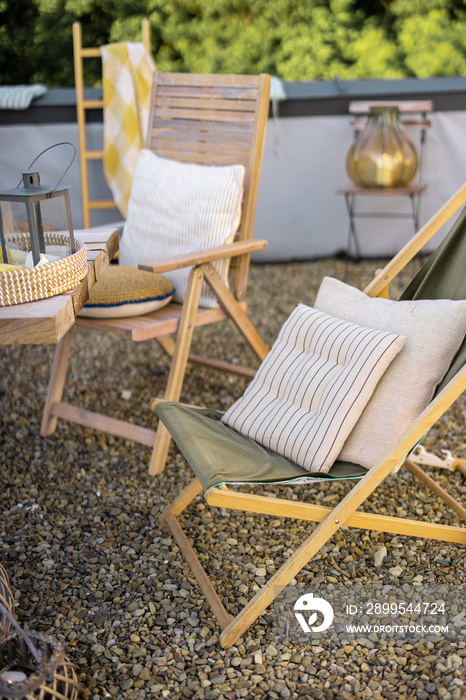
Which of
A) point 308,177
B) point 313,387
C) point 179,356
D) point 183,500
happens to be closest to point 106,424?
point 179,356

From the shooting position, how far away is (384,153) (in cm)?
421

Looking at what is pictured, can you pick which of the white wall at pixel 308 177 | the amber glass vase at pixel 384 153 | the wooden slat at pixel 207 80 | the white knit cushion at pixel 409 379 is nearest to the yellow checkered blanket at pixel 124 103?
the white wall at pixel 308 177

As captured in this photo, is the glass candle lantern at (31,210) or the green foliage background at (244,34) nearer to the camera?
the glass candle lantern at (31,210)

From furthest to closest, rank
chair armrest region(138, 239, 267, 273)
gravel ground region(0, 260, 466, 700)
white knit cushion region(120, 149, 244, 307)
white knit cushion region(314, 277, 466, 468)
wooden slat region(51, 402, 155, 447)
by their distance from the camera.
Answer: white knit cushion region(120, 149, 244, 307) < wooden slat region(51, 402, 155, 447) < chair armrest region(138, 239, 267, 273) < white knit cushion region(314, 277, 466, 468) < gravel ground region(0, 260, 466, 700)


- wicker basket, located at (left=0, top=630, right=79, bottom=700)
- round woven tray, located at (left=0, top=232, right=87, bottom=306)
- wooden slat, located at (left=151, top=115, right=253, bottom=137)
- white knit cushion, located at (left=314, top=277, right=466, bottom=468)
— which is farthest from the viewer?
wooden slat, located at (left=151, top=115, right=253, bottom=137)

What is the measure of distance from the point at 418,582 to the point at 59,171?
3964 mm

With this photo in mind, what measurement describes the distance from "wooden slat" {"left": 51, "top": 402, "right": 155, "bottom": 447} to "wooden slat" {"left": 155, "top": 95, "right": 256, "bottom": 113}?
125cm

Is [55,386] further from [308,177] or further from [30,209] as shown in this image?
[308,177]

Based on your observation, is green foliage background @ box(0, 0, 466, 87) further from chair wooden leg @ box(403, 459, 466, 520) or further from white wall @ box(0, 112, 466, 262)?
chair wooden leg @ box(403, 459, 466, 520)

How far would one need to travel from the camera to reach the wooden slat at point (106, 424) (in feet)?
7.92

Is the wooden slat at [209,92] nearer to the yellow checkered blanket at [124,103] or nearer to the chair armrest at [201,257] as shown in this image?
the chair armrest at [201,257]

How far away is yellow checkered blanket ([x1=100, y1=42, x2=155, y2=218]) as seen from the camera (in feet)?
14.9

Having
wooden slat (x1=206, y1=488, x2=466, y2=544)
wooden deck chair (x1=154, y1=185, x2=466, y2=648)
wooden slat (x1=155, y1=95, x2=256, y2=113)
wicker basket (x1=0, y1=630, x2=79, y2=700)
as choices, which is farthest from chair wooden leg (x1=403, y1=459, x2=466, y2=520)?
wooden slat (x1=155, y1=95, x2=256, y2=113)

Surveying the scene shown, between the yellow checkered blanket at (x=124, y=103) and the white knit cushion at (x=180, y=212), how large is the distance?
1858 millimetres
